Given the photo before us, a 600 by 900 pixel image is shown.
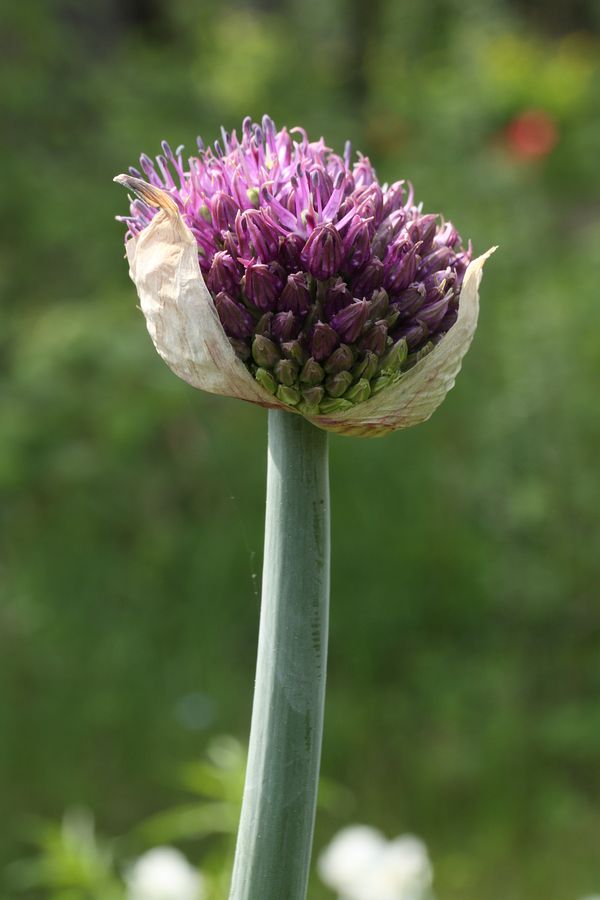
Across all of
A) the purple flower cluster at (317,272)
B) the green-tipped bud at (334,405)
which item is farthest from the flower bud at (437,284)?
the green-tipped bud at (334,405)

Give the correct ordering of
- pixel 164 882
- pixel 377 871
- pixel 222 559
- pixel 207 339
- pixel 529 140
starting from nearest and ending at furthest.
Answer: pixel 207 339 < pixel 164 882 < pixel 377 871 < pixel 222 559 < pixel 529 140

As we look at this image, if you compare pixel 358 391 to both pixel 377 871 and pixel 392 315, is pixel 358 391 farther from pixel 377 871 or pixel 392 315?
pixel 377 871

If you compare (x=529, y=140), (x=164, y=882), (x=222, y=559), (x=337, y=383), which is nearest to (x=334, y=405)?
(x=337, y=383)

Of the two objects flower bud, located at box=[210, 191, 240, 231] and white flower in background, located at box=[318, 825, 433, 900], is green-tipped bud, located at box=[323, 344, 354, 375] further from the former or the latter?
white flower in background, located at box=[318, 825, 433, 900]

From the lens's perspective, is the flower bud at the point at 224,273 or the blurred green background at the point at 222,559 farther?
the blurred green background at the point at 222,559

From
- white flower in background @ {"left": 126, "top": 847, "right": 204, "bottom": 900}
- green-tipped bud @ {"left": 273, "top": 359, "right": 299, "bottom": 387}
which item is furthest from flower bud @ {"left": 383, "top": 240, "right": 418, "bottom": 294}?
white flower in background @ {"left": 126, "top": 847, "right": 204, "bottom": 900}

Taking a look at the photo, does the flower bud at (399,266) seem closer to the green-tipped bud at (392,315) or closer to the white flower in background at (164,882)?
the green-tipped bud at (392,315)
